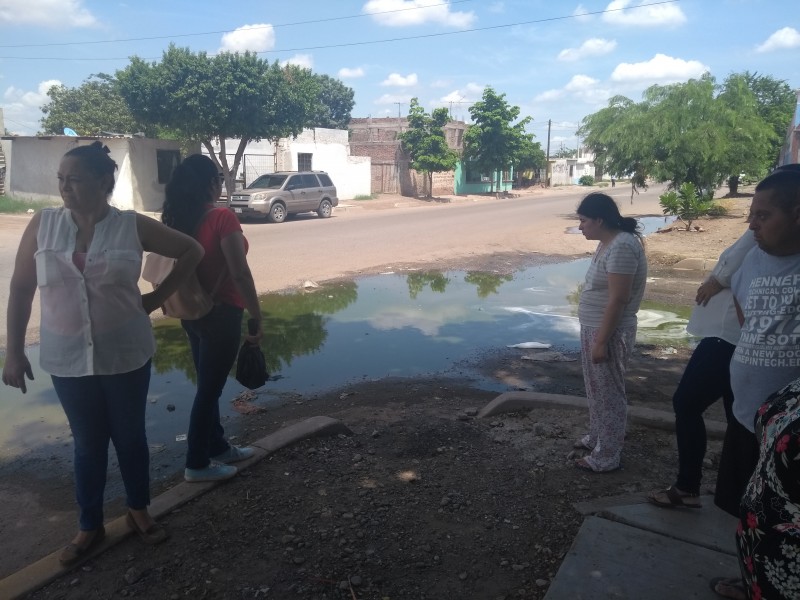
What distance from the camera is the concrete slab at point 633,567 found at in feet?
8.36

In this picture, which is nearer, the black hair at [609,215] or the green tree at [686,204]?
the black hair at [609,215]

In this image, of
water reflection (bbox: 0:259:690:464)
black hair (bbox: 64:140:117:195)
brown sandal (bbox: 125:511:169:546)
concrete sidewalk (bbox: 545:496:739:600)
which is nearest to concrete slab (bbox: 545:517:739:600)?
concrete sidewalk (bbox: 545:496:739:600)

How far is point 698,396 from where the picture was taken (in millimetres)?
2939

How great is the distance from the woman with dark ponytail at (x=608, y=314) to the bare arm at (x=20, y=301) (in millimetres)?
2706

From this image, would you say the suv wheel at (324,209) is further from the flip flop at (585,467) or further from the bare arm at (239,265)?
the flip flop at (585,467)

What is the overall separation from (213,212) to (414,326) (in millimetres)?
5027

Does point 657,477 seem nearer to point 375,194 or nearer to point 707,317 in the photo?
point 707,317

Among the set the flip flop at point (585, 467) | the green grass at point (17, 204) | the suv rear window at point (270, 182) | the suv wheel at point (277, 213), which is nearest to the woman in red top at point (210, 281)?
the flip flop at point (585, 467)

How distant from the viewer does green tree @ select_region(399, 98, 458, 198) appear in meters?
34.6

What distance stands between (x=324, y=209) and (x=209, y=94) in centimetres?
561

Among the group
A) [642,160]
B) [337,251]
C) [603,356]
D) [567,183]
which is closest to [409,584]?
[603,356]

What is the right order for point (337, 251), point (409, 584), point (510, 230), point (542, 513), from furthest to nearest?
1. point (510, 230)
2. point (337, 251)
3. point (542, 513)
4. point (409, 584)

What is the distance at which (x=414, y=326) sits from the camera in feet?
26.6

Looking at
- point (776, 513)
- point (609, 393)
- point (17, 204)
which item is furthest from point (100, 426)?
point (17, 204)
